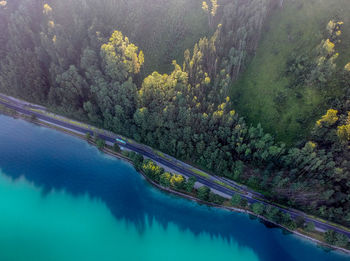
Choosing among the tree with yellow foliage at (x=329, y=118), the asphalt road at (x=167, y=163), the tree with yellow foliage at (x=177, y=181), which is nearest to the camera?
the tree with yellow foliage at (x=329, y=118)

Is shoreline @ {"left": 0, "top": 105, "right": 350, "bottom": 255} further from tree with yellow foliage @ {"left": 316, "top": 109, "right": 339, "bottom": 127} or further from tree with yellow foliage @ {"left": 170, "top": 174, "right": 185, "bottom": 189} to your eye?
tree with yellow foliage @ {"left": 316, "top": 109, "right": 339, "bottom": 127}

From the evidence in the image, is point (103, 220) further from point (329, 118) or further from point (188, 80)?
point (329, 118)

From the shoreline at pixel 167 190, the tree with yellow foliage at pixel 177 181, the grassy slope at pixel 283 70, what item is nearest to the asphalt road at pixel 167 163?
the shoreline at pixel 167 190

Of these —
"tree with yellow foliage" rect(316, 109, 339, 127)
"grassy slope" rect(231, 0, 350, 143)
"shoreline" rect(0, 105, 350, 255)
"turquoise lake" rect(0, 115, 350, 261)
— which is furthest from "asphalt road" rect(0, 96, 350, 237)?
"tree with yellow foliage" rect(316, 109, 339, 127)

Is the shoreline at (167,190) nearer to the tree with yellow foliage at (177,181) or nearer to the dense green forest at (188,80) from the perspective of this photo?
the tree with yellow foliage at (177,181)

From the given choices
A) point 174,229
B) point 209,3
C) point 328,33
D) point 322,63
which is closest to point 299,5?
point 328,33
